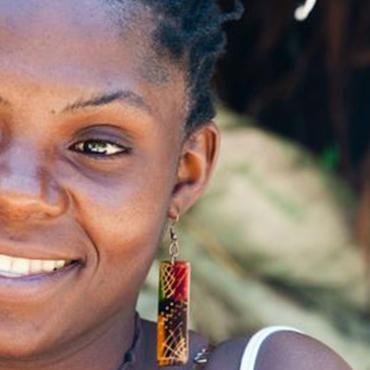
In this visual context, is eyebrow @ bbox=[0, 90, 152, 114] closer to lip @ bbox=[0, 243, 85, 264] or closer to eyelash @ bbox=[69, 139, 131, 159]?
eyelash @ bbox=[69, 139, 131, 159]

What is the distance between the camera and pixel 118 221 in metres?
2.80

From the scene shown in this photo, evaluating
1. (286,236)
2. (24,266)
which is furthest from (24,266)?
(286,236)

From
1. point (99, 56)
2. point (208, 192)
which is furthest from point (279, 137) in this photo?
point (99, 56)

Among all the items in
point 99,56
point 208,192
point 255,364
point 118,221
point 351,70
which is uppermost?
point 351,70

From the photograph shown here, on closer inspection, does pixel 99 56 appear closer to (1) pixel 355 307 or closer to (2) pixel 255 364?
(2) pixel 255 364

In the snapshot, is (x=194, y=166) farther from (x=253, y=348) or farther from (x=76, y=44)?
(x=76, y=44)

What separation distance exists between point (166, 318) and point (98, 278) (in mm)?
303

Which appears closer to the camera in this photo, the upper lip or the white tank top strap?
the upper lip

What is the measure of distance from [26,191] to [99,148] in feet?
0.72

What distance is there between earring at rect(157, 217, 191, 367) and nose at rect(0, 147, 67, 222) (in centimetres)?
45

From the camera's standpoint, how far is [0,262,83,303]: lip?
2742 millimetres

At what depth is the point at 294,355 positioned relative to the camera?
3.08 metres

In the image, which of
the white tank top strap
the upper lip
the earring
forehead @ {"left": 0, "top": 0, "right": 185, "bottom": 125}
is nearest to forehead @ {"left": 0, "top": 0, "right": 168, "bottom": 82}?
forehead @ {"left": 0, "top": 0, "right": 185, "bottom": 125}

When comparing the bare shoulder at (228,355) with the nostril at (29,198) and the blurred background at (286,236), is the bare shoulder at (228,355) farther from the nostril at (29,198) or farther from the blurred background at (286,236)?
the blurred background at (286,236)
